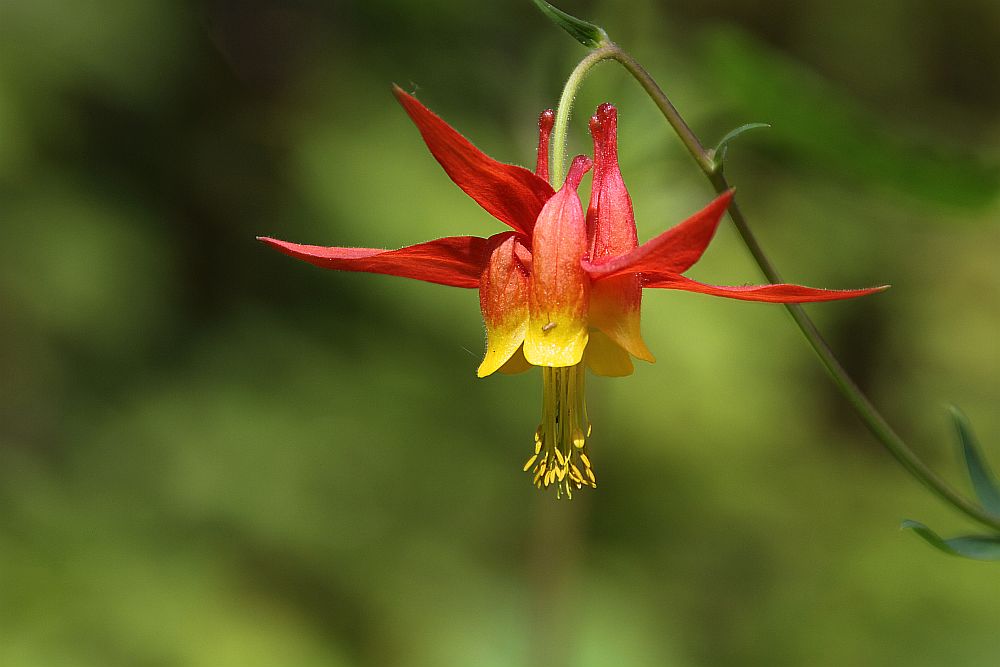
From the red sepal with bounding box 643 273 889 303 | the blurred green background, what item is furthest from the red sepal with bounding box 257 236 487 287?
the blurred green background

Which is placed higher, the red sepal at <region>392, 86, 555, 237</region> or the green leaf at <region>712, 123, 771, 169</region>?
the green leaf at <region>712, 123, 771, 169</region>

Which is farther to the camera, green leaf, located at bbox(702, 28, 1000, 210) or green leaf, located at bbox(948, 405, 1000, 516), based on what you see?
green leaf, located at bbox(702, 28, 1000, 210)

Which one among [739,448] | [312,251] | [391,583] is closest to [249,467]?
[391,583]

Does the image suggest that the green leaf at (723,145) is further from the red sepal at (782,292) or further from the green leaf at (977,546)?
the green leaf at (977,546)

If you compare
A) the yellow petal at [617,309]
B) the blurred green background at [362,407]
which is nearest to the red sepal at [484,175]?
the yellow petal at [617,309]

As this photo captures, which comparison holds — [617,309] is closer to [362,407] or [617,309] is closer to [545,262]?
[545,262]

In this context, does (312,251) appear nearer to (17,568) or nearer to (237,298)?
(17,568)

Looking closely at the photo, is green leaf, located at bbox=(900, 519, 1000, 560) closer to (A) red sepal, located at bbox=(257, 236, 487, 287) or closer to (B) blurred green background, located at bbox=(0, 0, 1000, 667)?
(A) red sepal, located at bbox=(257, 236, 487, 287)

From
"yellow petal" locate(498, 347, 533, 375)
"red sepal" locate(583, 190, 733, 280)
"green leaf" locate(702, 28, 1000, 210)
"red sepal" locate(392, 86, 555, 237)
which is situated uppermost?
"green leaf" locate(702, 28, 1000, 210)
